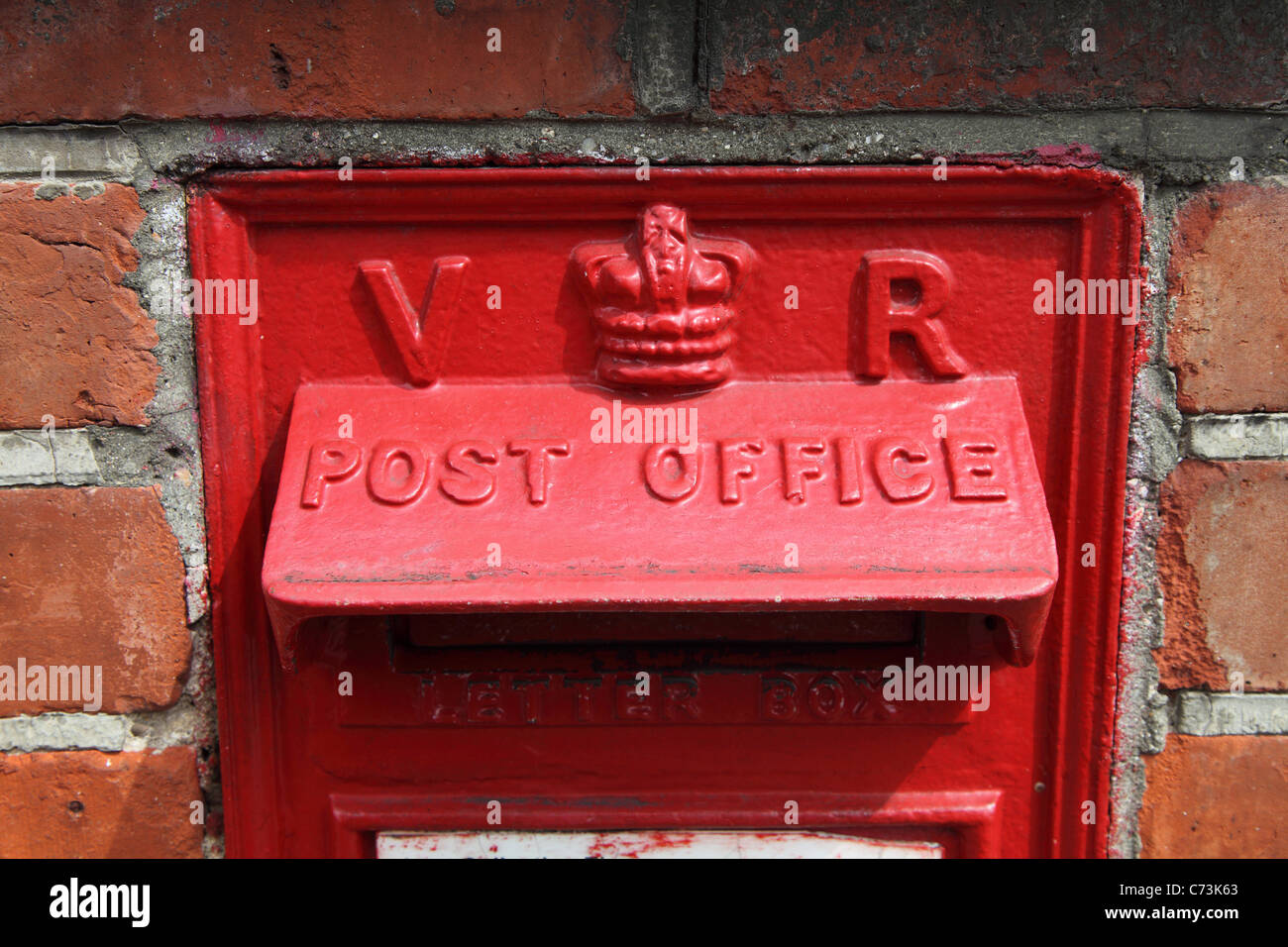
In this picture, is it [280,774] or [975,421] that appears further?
[280,774]

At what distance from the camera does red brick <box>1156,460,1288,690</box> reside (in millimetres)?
957

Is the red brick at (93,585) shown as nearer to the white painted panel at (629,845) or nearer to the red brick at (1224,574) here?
the white painted panel at (629,845)

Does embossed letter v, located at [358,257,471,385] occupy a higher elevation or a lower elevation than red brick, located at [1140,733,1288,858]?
higher

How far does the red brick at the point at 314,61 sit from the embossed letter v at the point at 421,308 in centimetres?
15

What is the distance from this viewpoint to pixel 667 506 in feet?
2.83

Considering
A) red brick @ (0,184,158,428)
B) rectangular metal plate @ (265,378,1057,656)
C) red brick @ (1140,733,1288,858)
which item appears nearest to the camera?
rectangular metal plate @ (265,378,1057,656)

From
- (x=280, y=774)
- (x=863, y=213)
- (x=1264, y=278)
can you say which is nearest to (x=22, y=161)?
(x=280, y=774)

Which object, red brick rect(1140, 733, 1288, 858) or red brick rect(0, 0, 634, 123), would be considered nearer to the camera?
red brick rect(0, 0, 634, 123)

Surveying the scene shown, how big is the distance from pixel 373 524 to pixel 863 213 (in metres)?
0.59

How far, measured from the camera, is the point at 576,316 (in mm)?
934

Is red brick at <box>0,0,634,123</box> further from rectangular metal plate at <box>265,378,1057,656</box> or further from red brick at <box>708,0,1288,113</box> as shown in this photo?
rectangular metal plate at <box>265,378,1057,656</box>

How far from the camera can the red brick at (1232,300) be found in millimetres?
910

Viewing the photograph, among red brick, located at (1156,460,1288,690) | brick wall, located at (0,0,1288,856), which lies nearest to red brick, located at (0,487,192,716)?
brick wall, located at (0,0,1288,856)
